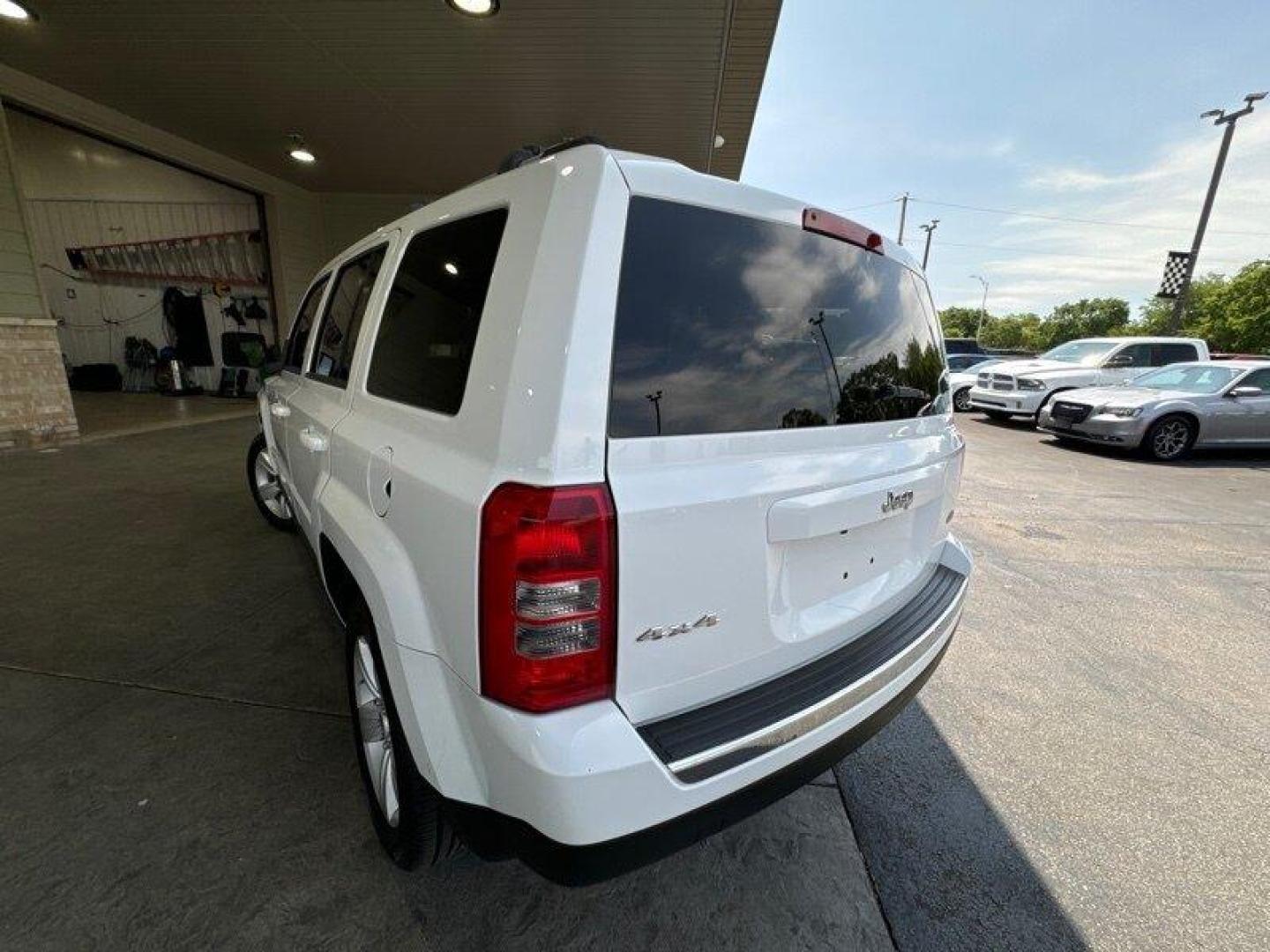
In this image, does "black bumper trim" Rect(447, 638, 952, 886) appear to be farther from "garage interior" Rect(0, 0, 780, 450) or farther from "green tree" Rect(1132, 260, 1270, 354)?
"green tree" Rect(1132, 260, 1270, 354)

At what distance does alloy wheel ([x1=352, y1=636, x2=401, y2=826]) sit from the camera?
65.4 inches

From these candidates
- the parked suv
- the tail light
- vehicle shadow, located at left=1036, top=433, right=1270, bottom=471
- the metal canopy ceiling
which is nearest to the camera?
the tail light

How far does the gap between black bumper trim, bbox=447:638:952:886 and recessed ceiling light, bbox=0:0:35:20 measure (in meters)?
8.38

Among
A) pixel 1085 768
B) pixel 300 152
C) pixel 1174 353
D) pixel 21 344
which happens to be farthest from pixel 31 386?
pixel 1174 353

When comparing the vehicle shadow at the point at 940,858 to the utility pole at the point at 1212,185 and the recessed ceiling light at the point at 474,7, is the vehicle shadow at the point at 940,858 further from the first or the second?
the utility pole at the point at 1212,185

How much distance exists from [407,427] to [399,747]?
33.2 inches

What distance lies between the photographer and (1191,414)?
27.0ft

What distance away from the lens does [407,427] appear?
1484 mm

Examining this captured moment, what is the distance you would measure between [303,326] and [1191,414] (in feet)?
37.5

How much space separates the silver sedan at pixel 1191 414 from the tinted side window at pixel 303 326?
Result: 10.4 meters

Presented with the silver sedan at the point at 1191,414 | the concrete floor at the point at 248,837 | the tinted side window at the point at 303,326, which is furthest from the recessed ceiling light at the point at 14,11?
the silver sedan at the point at 1191,414

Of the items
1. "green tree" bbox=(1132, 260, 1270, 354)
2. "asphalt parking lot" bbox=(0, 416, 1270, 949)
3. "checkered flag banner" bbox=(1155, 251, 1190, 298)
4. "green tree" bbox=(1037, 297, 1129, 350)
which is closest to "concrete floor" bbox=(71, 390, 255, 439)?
"asphalt parking lot" bbox=(0, 416, 1270, 949)

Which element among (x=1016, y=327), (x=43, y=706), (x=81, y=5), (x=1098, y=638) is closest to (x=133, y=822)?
(x=43, y=706)

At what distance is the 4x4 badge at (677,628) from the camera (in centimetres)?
114
